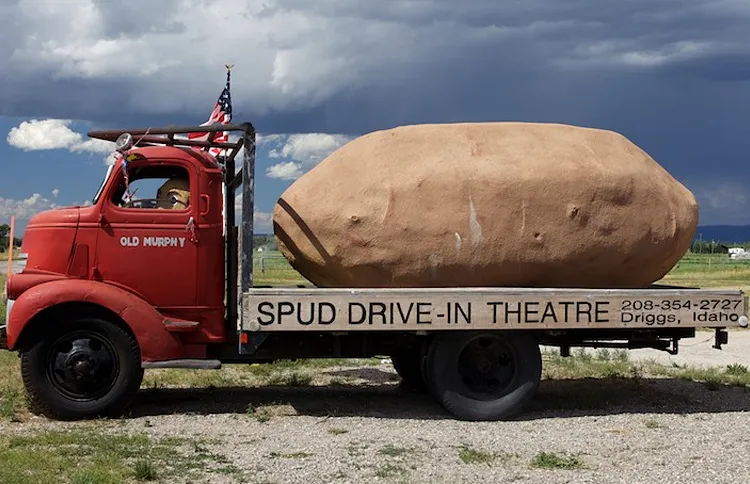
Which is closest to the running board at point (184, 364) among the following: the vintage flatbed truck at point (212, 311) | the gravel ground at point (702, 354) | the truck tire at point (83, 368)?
the vintage flatbed truck at point (212, 311)

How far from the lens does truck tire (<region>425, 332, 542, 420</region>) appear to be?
799 centimetres

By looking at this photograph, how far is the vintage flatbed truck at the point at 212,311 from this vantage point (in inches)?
299

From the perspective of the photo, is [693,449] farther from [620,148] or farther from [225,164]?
[225,164]

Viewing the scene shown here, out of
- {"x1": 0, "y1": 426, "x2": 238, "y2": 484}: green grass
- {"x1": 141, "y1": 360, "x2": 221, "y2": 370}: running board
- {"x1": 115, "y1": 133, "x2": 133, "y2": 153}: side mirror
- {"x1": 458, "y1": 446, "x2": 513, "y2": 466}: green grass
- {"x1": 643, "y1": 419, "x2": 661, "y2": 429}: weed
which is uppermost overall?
{"x1": 115, "y1": 133, "x2": 133, "y2": 153}: side mirror

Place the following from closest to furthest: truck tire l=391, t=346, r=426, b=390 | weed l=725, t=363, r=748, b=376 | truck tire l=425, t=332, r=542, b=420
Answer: truck tire l=425, t=332, r=542, b=420
truck tire l=391, t=346, r=426, b=390
weed l=725, t=363, r=748, b=376

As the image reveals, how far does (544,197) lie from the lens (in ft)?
26.1

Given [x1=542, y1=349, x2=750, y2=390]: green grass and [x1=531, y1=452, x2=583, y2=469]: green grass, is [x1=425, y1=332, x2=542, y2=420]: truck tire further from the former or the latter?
[x1=542, y1=349, x2=750, y2=390]: green grass

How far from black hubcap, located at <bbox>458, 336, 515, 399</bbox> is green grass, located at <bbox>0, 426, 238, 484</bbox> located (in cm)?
273

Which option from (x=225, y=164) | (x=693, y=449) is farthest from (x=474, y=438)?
Result: (x=225, y=164)

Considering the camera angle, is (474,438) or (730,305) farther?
(730,305)

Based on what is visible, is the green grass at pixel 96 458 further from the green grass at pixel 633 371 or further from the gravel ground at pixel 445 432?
the green grass at pixel 633 371

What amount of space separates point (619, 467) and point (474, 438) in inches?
52.7

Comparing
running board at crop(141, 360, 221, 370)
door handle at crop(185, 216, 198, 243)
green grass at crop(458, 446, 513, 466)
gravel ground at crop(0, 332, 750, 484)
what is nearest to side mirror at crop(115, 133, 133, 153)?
door handle at crop(185, 216, 198, 243)

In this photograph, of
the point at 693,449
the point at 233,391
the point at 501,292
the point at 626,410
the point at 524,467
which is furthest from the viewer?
the point at 233,391
